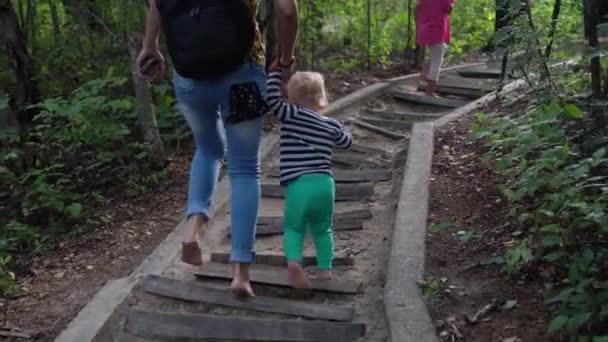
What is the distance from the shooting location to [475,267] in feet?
13.5

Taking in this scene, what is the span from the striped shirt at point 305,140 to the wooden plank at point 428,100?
5.29m

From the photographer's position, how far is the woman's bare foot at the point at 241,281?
3.90 metres

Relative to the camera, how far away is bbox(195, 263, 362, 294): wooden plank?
420cm

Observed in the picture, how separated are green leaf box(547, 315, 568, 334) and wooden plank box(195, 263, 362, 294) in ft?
4.33

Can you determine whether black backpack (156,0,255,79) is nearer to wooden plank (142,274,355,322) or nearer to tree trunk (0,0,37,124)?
wooden plank (142,274,355,322)

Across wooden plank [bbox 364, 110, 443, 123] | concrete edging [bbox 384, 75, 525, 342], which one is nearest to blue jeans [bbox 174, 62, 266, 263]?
concrete edging [bbox 384, 75, 525, 342]

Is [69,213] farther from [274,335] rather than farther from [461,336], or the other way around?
[461,336]

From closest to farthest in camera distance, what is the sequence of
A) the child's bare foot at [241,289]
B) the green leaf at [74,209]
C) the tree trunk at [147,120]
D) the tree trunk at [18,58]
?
the child's bare foot at [241,289] < the green leaf at [74,209] < the tree trunk at [147,120] < the tree trunk at [18,58]

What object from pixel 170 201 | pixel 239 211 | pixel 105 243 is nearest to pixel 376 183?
pixel 170 201

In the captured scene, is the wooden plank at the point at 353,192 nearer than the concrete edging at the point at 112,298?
No

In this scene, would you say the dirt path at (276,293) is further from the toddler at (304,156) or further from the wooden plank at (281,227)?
the toddler at (304,156)

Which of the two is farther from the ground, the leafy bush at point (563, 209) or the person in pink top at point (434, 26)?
the person in pink top at point (434, 26)

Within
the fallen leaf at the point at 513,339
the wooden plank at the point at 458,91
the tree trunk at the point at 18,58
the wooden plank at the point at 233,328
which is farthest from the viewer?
the wooden plank at the point at 458,91

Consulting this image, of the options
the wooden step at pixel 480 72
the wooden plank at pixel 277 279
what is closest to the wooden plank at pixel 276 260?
the wooden plank at pixel 277 279
